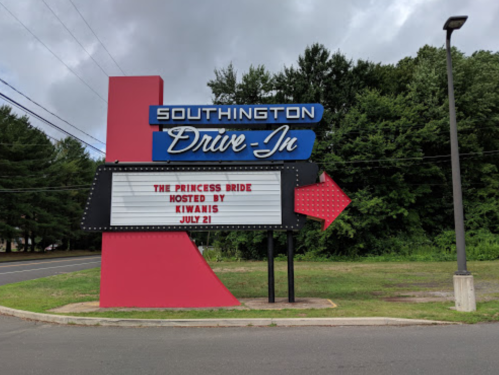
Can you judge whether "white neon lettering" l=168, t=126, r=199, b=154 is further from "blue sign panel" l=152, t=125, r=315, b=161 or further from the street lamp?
the street lamp

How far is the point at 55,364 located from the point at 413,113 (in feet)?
108

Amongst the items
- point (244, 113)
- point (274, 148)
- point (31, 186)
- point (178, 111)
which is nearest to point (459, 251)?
point (274, 148)

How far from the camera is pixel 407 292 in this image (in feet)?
43.6

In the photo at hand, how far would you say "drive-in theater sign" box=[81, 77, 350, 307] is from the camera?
10906mm

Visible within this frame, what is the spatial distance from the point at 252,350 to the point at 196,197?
5330mm

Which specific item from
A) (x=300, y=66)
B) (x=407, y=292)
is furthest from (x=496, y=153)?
(x=407, y=292)

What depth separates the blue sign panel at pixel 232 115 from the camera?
11.5 m

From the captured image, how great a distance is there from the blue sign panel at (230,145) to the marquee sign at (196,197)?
11.2 inches

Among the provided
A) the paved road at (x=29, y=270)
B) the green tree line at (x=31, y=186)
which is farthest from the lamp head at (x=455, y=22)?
the green tree line at (x=31, y=186)

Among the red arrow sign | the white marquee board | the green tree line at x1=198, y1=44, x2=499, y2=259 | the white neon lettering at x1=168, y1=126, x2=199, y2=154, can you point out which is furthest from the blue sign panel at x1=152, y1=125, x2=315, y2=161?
the green tree line at x1=198, y1=44, x2=499, y2=259

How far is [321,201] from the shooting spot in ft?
37.1

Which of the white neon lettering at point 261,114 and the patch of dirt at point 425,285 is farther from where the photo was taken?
the patch of dirt at point 425,285

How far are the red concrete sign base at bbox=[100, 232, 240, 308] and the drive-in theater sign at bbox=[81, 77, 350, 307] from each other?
0.09 ft

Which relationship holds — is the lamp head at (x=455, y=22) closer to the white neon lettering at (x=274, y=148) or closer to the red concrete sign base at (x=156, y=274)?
the white neon lettering at (x=274, y=148)
